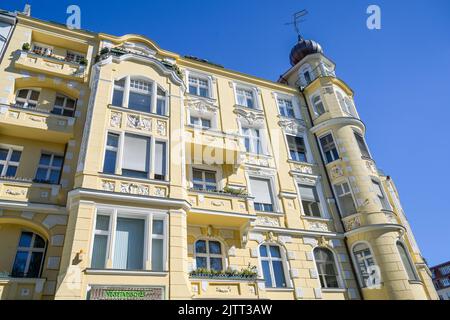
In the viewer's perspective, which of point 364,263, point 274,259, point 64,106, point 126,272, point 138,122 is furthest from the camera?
point 64,106

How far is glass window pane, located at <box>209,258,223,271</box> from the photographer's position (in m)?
12.8

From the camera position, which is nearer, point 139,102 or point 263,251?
point 263,251

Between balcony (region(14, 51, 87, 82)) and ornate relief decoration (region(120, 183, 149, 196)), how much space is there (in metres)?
7.05

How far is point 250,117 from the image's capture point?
18625 mm

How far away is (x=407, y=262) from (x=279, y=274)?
20.5 feet

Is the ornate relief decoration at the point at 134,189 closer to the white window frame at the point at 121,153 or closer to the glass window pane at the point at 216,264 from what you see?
the white window frame at the point at 121,153

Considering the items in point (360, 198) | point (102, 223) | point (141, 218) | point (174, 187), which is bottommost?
point (102, 223)

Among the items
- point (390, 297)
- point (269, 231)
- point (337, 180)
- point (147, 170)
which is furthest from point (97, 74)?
point (390, 297)

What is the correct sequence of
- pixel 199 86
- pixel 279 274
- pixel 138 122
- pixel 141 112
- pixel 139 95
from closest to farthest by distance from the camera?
1. pixel 138 122
2. pixel 141 112
3. pixel 279 274
4. pixel 139 95
5. pixel 199 86

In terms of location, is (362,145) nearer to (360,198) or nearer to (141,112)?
(360,198)

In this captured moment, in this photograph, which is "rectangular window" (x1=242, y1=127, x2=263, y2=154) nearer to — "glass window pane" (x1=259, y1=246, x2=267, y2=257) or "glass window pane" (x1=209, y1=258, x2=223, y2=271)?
"glass window pane" (x1=259, y1=246, x2=267, y2=257)

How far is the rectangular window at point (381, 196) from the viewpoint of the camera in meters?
16.6

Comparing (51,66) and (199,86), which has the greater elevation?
(199,86)

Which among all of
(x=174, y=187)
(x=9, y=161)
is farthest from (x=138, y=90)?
(x=9, y=161)
